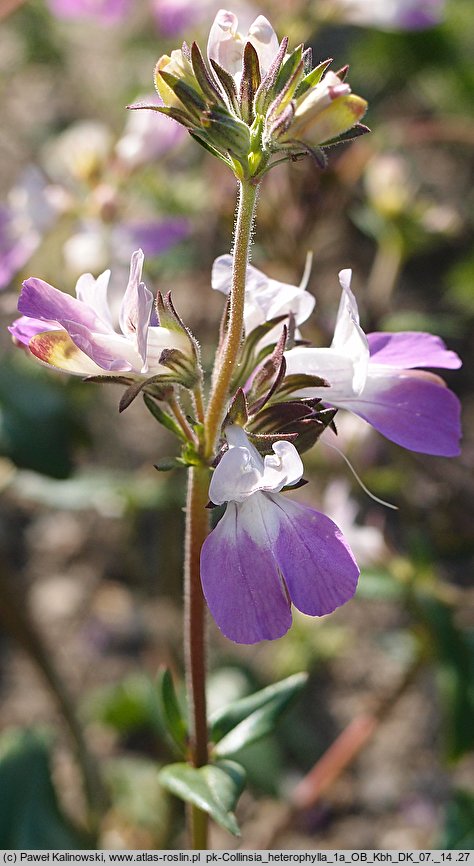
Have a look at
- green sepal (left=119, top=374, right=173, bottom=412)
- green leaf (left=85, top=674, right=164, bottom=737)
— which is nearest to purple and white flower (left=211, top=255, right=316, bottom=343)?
green sepal (left=119, top=374, right=173, bottom=412)

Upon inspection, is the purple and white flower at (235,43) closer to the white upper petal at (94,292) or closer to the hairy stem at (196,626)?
the white upper petal at (94,292)

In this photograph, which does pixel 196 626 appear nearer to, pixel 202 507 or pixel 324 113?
pixel 202 507

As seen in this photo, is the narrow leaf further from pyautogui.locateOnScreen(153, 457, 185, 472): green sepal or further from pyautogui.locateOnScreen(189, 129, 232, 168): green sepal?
pyautogui.locateOnScreen(189, 129, 232, 168): green sepal

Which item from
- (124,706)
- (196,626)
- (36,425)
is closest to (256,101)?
(196,626)

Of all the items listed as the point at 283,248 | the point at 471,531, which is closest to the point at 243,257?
the point at 283,248

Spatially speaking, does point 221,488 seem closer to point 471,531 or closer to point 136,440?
point 471,531

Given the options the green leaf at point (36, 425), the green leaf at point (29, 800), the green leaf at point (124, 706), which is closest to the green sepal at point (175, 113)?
the green leaf at point (36, 425)
